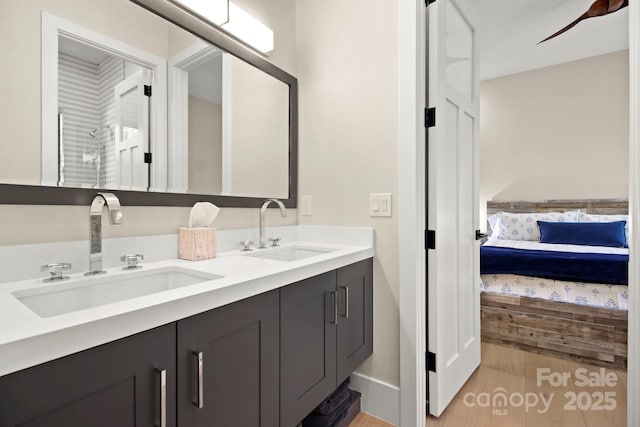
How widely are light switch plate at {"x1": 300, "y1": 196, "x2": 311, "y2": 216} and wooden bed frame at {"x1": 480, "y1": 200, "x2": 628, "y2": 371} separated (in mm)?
1632

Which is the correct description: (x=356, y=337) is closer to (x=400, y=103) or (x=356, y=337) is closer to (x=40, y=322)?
(x=400, y=103)

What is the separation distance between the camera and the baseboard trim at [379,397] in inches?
65.6

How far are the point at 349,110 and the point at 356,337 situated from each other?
120 cm

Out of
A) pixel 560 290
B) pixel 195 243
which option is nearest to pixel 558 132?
pixel 560 290

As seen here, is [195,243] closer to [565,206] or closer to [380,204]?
[380,204]

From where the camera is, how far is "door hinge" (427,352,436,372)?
5.52 ft

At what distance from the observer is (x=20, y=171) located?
39.7 inches

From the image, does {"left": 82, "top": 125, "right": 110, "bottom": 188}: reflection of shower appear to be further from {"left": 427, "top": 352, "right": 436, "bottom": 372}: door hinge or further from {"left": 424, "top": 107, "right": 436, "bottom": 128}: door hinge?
{"left": 427, "top": 352, "right": 436, "bottom": 372}: door hinge

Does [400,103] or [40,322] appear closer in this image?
[40,322]

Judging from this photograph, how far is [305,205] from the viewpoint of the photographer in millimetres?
2055

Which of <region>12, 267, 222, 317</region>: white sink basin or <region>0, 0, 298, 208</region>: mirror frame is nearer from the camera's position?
<region>12, 267, 222, 317</region>: white sink basin

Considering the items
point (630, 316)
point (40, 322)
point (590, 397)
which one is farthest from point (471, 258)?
point (40, 322)

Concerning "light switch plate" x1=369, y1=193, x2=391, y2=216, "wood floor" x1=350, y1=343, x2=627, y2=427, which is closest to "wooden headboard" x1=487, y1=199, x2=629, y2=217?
"wood floor" x1=350, y1=343, x2=627, y2=427

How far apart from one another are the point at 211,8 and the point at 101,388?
1574 millimetres
